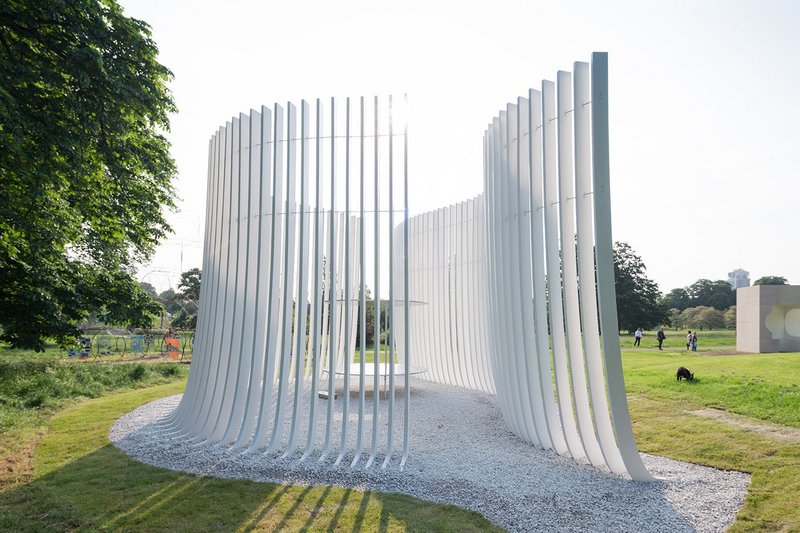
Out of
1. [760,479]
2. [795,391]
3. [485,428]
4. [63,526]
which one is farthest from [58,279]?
[795,391]

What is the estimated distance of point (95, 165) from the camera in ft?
28.5

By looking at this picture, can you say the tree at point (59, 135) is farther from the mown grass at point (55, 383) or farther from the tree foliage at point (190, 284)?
the tree foliage at point (190, 284)

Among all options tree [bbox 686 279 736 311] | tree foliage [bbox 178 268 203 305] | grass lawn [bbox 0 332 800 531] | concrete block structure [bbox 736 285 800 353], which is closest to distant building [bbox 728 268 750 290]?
tree [bbox 686 279 736 311]

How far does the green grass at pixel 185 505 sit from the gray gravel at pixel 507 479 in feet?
0.97

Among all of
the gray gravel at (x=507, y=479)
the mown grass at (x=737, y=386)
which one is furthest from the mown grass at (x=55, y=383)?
the mown grass at (x=737, y=386)

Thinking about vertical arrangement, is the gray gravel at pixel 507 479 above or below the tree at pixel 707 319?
below

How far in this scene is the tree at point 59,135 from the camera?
6.88 meters

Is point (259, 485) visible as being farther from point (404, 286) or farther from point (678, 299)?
point (678, 299)

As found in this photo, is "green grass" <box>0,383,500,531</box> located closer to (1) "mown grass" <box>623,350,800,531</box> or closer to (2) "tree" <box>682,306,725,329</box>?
(1) "mown grass" <box>623,350,800,531</box>

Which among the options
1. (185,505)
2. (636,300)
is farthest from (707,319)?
(185,505)

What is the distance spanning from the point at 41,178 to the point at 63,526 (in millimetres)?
4325

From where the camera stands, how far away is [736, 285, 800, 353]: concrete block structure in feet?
74.6

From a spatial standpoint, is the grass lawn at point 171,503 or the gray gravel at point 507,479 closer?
the grass lawn at point 171,503

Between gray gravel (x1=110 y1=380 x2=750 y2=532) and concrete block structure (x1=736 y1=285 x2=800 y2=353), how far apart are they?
1996 cm
